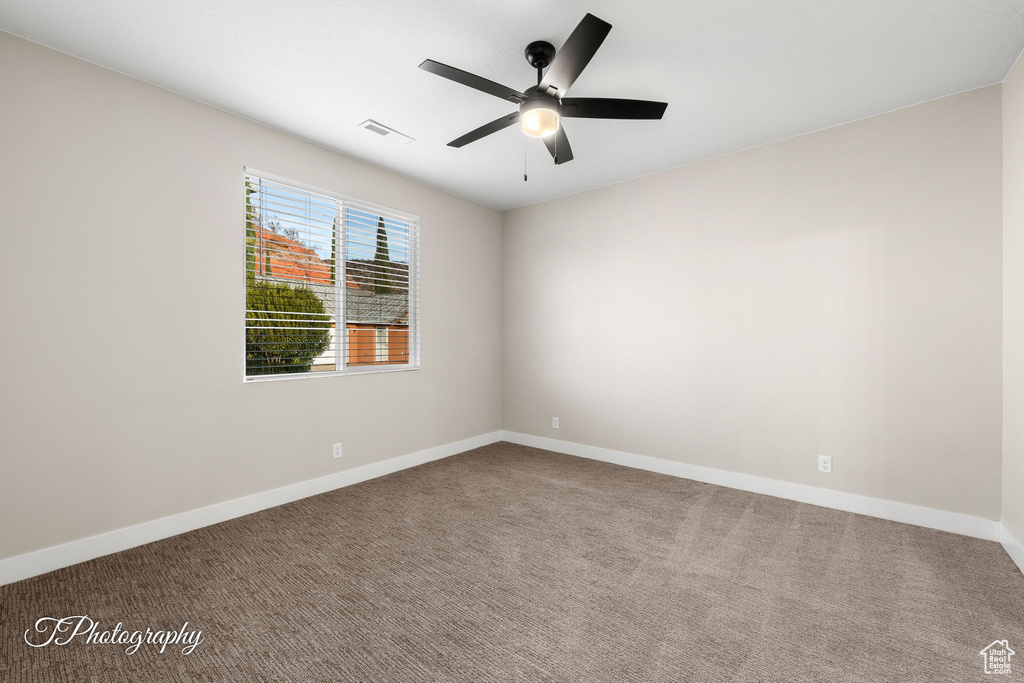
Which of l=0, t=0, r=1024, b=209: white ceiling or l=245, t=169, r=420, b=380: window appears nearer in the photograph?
l=0, t=0, r=1024, b=209: white ceiling

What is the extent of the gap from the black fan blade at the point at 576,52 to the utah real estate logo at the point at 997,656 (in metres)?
2.78

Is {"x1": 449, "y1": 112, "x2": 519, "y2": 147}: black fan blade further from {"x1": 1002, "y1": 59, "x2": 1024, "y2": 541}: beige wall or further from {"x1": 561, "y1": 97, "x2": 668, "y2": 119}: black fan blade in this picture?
{"x1": 1002, "y1": 59, "x2": 1024, "y2": 541}: beige wall

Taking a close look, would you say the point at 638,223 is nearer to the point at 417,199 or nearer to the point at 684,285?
the point at 684,285

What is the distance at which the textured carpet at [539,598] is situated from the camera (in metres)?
1.65

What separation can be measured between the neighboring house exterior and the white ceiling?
90cm

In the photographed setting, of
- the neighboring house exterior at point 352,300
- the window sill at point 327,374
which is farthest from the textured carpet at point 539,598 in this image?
the neighboring house exterior at point 352,300

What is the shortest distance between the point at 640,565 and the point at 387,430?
2.45 meters

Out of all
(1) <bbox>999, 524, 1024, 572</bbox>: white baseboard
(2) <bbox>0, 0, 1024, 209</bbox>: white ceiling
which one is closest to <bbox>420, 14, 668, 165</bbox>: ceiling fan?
(2) <bbox>0, 0, 1024, 209</bbox>: white ceiling

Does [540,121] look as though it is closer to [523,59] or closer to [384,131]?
[523,59]

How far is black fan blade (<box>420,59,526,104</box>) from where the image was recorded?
1929 mm

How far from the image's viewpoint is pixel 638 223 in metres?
4.14

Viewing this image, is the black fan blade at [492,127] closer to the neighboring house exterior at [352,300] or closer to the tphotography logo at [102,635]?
the neighboring house exterior at [352,300]

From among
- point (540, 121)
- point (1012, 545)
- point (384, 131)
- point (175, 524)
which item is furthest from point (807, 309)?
point (175, 524)

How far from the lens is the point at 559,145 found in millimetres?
2510
